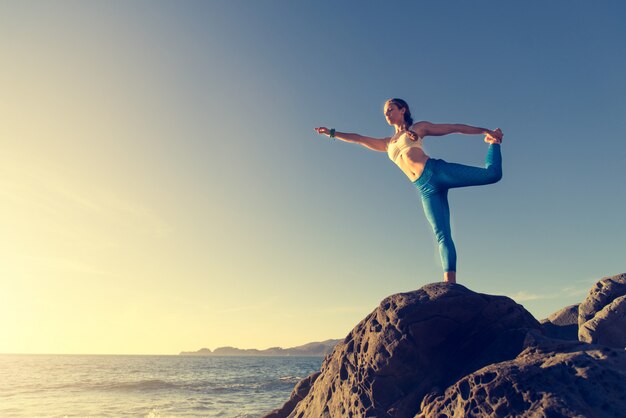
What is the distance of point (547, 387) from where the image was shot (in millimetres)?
3602

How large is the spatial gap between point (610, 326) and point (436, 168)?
39.3ft

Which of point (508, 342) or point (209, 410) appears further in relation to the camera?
point (209, 410)

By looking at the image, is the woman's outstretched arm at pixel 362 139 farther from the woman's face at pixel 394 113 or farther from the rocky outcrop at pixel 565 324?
the rocky outcrop at pixel 565 324

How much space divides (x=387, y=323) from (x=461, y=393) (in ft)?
3.51

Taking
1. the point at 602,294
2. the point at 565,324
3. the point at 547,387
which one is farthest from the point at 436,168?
the point at 565,324

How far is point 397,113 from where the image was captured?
5.97 metres

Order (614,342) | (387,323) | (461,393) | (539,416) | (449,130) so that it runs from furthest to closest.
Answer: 1. (614,342)
2. (449,130)
3. (387,323)
4. (461,393)
5. (539,416)

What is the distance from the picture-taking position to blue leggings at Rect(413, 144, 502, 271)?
5.28m

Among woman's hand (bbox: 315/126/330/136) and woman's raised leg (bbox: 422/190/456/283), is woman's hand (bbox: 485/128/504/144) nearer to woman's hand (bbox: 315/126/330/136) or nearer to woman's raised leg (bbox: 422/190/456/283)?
woman's raised leg (bbox: 422/190/456/283)

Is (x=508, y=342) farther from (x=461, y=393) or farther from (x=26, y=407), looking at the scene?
(x=26, y=407)

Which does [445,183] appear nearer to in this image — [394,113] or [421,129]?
[421,129]

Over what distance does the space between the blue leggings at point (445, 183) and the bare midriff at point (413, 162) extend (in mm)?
62

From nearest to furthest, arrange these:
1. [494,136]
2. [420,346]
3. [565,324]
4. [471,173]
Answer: [420,346] < [471,173] < [494,136] < [565,324]

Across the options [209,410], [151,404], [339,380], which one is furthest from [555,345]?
[151,404]
